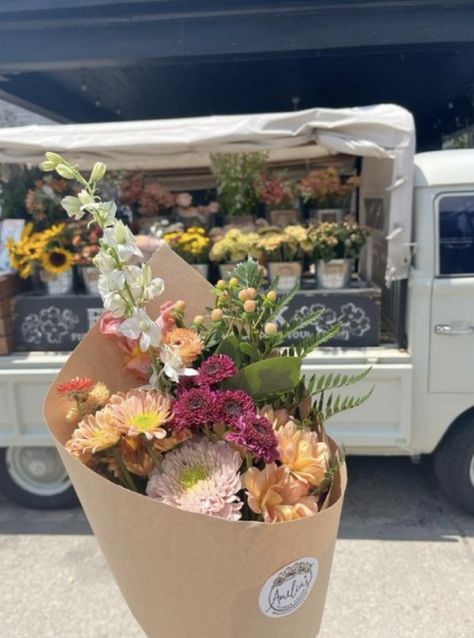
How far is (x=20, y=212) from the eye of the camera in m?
4.24

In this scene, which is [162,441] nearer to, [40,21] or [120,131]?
[120,131]

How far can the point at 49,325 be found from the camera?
371 centimetres

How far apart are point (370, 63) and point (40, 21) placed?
3924mm

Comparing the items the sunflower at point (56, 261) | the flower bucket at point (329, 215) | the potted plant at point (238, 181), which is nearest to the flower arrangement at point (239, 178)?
the potted plant at point (238, 181)

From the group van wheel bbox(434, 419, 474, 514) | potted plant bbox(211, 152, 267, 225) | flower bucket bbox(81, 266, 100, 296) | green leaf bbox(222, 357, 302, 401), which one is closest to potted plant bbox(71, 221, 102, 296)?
flower bucket bbox(81, 266, 100, 296)

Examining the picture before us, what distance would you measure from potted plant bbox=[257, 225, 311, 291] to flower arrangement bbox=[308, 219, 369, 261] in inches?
2.4

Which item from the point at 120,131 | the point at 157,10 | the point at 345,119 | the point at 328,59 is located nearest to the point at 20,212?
the point at 120,131

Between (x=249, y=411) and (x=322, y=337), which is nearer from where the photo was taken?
(x=249, y=411)

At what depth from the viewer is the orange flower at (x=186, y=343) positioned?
110 centimetres

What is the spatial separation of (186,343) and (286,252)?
268 centimetres

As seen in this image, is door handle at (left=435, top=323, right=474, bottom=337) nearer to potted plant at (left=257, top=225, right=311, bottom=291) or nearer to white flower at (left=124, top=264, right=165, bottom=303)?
potted plant at (left=257, top=225, right=311, bottom=291)

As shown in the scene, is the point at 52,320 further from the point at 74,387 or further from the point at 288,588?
the point at 288,588

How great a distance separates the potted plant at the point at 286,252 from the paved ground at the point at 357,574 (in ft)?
5.05

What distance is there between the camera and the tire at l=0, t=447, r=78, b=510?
385 centimetres
